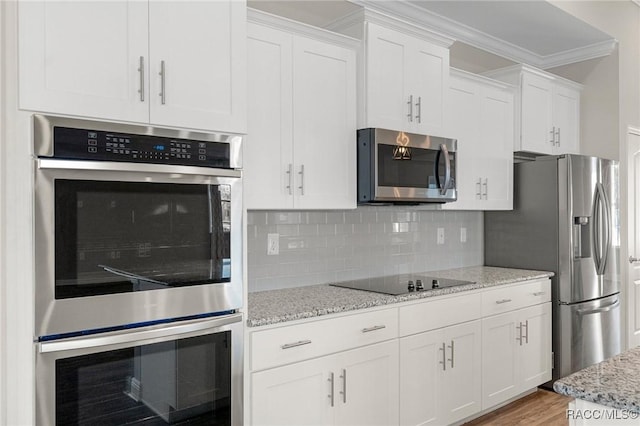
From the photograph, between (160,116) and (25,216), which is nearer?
(25,216)

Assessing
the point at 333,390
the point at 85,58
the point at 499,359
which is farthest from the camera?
the point at 499,359

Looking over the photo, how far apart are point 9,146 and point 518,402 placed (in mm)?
3484

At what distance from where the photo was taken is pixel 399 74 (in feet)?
10.1

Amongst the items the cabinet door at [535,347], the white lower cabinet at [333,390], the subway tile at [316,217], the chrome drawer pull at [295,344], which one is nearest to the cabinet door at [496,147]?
the cabinet door at [535,347]

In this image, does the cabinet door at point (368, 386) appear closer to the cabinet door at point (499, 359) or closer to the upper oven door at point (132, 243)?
the upper oven door at point (132, 243)

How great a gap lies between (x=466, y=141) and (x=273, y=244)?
163 cm

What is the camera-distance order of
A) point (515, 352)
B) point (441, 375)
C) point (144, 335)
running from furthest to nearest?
1. point (515, 352)
2. point (441, 375)
3. point (144, 335)

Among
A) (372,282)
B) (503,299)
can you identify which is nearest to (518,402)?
(503,299)

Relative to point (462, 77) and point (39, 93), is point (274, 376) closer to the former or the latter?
point (39, 93)

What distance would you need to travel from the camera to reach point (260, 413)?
2164mm

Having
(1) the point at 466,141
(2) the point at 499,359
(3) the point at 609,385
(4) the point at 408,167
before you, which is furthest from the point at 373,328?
(1) the point at 466,141

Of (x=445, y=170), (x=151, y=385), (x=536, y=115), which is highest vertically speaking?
(x=536, y=115)

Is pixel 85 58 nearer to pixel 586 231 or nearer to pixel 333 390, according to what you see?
pixel 333 390

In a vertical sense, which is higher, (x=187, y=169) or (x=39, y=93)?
(x=39, y=93)
